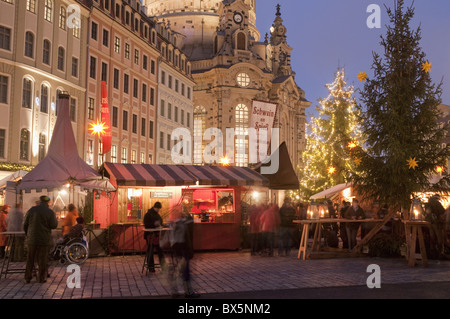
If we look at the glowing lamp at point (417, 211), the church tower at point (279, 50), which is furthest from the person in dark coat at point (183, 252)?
→ the church tower at point (279, 50)

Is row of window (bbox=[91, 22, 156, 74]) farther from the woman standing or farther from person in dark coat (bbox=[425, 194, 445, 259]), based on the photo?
person in dark coat (bbox=[425, 194, 445, 259])

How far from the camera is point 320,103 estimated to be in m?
39.8

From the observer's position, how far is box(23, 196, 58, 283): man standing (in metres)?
11.5

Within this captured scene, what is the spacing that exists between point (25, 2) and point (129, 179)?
16.4m

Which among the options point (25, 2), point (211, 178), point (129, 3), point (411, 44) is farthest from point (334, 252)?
point (129, 3)

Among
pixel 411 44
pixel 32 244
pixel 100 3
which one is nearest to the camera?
pixel 32 244

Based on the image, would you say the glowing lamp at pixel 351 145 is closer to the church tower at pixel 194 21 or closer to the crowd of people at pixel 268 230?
the crowd of people at pixel 268 230

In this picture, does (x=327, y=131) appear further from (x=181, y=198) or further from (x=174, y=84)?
(x=181, y=198)

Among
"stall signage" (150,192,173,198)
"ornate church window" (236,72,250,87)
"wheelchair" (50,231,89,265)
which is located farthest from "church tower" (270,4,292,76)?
"wheelchair" (50,231,89,265)

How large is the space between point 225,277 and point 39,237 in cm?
402

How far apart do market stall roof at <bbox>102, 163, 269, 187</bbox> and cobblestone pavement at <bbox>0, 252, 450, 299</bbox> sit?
3041 mm

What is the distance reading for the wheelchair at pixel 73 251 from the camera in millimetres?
14938

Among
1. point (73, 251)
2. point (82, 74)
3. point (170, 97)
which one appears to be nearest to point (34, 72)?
point (82, 74)

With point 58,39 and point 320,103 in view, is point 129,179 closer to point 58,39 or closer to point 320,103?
point 58,39
